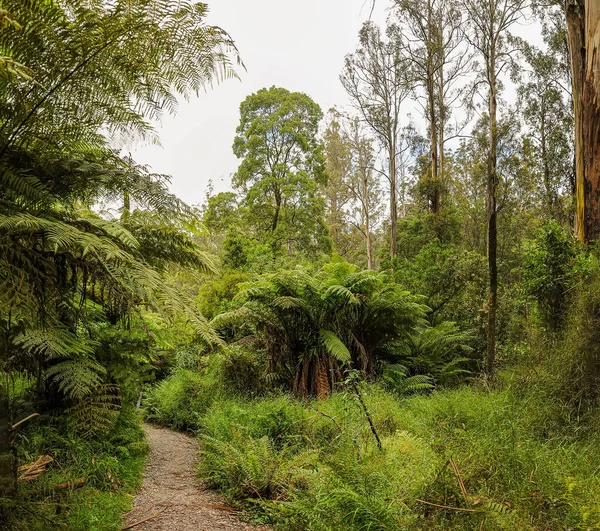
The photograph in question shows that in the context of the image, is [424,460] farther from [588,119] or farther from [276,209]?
[276,209]

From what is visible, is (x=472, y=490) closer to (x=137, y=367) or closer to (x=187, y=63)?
(x=187, y=63)

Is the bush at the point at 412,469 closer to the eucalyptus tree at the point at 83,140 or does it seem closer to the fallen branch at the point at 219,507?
the fallen branch at the point at 219,507

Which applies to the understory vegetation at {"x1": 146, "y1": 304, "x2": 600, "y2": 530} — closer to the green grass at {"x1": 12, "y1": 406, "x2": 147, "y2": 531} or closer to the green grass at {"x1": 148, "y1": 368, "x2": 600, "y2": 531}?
the green grass at {"x1": 148, "y1": 368, "x2": 600, "y2": 531}

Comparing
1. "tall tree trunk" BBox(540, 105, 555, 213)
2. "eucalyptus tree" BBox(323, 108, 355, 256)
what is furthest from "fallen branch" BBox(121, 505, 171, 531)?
"eucalyptus tree" BBox(323, 108, 355, 256)

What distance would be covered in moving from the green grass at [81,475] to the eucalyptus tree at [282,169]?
13786 millimetres

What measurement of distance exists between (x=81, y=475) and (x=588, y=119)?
7.01 m

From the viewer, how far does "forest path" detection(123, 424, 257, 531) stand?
351cm

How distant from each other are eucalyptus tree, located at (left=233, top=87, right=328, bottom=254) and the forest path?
13282mm

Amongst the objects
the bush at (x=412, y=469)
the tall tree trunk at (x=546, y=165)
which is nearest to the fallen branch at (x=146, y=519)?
the bush at (x=412, y=469)

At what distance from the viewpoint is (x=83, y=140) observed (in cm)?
292

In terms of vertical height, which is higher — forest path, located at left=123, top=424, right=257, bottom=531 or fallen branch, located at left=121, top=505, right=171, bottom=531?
fallen branch, located at left=121, top=505, right=171, bottom=531

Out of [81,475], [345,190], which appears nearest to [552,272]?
[81,475]

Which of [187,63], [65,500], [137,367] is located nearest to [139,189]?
[187,63]

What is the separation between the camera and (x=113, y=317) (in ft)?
16.5
